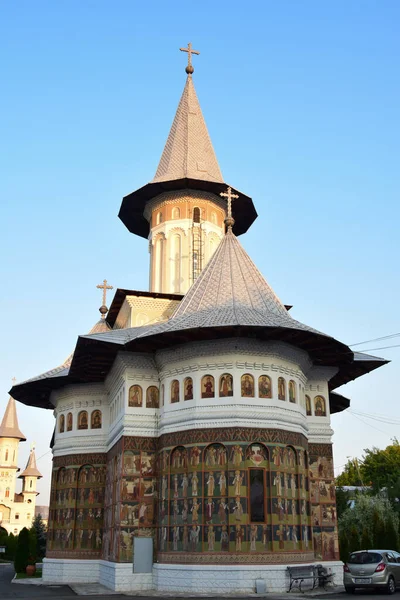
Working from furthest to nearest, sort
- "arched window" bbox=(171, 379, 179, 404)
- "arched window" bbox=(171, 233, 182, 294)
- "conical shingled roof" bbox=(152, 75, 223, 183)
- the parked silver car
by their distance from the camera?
"conical shingled roof" bbox=(152, 75, 223, 183)
"arched window" bbox=(171, 233, 182, 294)
"arched window" bbox=(171, 379, 179, 404)
the parked silver car

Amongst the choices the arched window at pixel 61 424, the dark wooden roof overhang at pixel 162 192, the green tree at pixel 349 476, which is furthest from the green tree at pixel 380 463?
the arched window at pixel 61 424

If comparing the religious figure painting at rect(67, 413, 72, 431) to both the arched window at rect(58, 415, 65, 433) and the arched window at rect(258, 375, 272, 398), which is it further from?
the arched window at rect(258, 375, 272, 398)

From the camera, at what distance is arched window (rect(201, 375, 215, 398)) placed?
17.9 metres

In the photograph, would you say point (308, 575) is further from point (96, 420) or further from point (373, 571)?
point (96, 420)

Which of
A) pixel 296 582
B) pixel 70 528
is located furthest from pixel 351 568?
pixel 70 528

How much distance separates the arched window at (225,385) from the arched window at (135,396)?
2.66 meters

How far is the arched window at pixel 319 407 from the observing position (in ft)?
69.1

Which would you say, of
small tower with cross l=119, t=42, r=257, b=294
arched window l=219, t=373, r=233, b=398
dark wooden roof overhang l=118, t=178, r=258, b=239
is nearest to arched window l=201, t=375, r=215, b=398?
arched window l=219, t=373, r=233, b=398

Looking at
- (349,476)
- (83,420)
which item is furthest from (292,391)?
(349,476)

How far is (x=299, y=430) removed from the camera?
18.5 metres

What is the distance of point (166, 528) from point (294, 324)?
20.6 feet

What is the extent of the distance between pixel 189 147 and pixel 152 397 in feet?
43.1

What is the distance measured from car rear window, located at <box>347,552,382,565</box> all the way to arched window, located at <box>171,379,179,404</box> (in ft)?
19.8

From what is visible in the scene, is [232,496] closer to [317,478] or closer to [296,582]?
[296,582]
